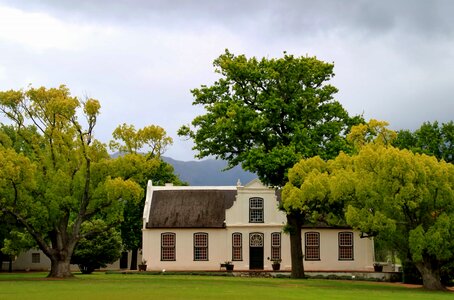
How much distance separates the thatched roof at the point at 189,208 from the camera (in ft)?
178

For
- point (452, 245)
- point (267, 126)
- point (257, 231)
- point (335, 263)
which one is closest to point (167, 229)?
point (257, 231)

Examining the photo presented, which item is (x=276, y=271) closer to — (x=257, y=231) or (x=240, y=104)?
A: (x=257, y=231)

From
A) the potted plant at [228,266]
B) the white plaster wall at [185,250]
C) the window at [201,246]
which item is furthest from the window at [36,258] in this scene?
the potted plant at [228,266]

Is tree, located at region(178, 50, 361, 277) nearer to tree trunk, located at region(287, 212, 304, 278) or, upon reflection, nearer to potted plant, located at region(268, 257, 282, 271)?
tree trunk, located at region(287, 212, 304, 278)

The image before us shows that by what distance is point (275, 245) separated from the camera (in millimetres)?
54156

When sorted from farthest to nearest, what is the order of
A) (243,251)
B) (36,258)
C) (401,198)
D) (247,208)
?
(36,258) < (247,208) < (243,251) < (401,198)

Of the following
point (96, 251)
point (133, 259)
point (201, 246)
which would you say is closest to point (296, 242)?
point (201, 246)

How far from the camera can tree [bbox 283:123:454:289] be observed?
3203 cm

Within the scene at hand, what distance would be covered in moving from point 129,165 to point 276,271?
1602cm

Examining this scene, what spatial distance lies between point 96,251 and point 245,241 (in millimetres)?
11755

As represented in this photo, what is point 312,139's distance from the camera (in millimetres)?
40656

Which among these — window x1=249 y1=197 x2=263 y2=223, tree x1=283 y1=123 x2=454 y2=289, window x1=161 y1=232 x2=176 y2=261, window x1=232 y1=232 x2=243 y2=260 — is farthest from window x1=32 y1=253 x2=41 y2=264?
tree x1=283 y1=123 x2=454 y2=289

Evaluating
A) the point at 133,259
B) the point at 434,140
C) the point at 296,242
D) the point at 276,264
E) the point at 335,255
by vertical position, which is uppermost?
the point at 434,140

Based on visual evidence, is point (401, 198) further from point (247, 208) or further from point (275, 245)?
point (247, 208)
